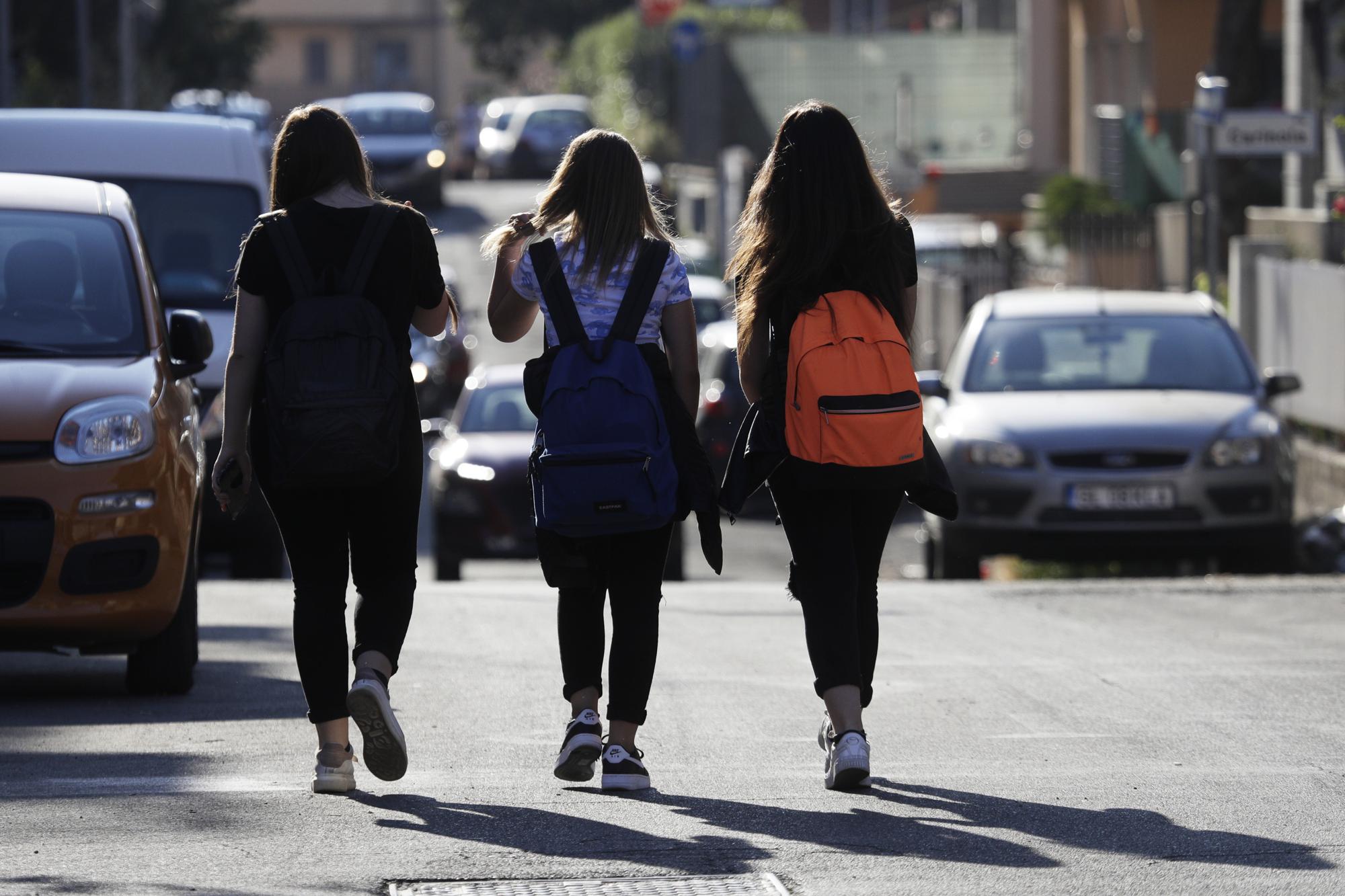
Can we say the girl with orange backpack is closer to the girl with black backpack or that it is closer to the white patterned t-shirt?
the white patterned t-shirt

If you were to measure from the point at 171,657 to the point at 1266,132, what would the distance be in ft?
36.6

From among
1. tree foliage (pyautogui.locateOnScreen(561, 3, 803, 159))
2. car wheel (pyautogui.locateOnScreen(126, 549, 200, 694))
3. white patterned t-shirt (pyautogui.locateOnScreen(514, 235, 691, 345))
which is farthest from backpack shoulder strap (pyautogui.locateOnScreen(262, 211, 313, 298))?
tree foliage (pyautogui.locateOnScreen(561, 3, 803, 159))

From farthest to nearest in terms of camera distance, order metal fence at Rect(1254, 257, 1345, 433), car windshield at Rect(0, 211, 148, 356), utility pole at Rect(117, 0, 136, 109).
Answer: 1. utility pole at Rect(117, 0, 136, 109)
2. metal fence at Rect(1254, 257, 1345, 433)
3. car windshield at Rect(0, 211, 148, 356)

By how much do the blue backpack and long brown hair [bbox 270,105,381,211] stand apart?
63 cm

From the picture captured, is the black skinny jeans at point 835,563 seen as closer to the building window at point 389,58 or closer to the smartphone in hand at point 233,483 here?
the smartphone in hand at point 233,483

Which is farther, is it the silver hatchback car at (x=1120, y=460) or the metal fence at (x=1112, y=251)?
the metal fence at (x=1112, y=251)

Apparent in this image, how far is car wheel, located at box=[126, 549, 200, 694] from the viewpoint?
25.8ft

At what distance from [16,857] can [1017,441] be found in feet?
24.3

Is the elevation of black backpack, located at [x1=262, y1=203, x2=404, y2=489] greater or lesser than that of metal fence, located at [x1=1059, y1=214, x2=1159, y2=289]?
greater

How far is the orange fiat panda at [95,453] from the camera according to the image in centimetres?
741

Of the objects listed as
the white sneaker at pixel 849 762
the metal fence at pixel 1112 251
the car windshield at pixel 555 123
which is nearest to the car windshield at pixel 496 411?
the white sneaker at pixel 849 762

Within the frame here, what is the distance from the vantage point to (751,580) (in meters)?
15.5

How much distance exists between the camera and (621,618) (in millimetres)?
5965

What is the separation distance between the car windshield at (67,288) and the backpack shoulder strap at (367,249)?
2398mm
